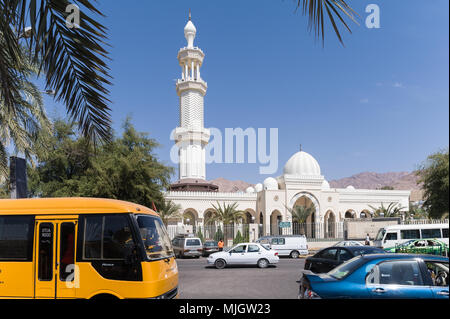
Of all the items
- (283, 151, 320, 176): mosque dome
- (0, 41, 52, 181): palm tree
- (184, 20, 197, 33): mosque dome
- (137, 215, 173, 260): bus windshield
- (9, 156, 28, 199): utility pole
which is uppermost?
(184, 20, 197, 33): mosque dome

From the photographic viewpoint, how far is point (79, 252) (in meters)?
6.72

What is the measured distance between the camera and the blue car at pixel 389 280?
515 centimetres

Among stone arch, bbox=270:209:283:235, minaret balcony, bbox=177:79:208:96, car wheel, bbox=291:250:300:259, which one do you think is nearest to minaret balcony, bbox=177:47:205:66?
minaret balcony, bbox=177:79:208:96

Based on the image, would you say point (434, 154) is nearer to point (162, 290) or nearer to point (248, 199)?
point (248, 199)

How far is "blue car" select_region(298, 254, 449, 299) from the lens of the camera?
16.9 feet

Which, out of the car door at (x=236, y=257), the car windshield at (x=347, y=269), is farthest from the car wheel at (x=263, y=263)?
the car windshield at (x=347, y=269)

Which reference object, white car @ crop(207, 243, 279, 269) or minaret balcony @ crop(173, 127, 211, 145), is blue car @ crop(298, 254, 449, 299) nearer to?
white car @ crop(207, 243, 279, 269)

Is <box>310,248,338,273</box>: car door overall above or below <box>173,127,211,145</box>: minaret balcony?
below

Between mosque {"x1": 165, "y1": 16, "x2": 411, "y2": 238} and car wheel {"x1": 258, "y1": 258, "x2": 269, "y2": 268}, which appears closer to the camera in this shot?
car wheel {"x1": 258, "y1": 258, "x2": 269, "y2": 268}

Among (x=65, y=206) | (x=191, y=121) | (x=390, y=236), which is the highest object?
(x=191, y=121)

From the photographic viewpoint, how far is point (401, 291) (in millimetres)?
5125

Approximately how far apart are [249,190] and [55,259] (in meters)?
43.2

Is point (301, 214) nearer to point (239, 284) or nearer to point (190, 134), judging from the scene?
point (190, 134)

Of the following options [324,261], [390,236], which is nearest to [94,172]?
[324,261]
